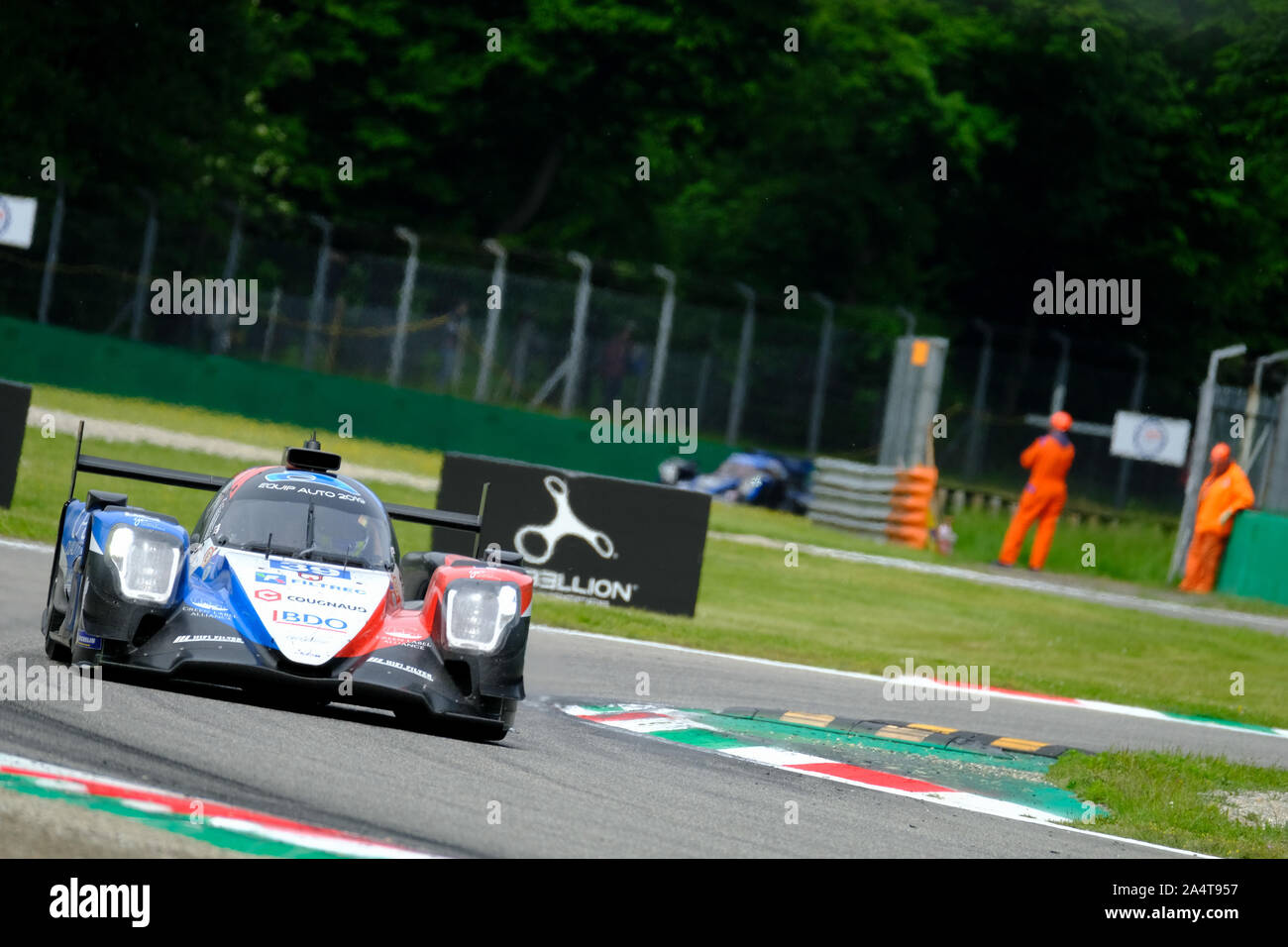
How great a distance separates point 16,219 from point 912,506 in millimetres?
14281

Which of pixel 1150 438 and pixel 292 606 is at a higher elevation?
pixel 1150 438

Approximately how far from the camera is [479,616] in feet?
27.8

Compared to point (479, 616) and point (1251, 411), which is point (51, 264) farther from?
point (479, 616)

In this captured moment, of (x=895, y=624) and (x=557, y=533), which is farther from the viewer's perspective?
(x=895, y=624)

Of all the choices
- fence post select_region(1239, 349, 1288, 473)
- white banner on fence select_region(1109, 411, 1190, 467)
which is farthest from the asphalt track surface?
white banner on fence select_region(1109, 411, 1190, 467)

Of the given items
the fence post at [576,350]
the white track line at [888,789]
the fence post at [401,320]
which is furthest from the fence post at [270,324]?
the white track line at [888,789]

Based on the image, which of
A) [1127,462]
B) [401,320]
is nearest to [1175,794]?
[1127,462]

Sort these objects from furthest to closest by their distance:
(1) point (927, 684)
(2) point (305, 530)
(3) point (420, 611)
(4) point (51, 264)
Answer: (4) point (51, 264) → (1) point (927, 684) → (2) point (305, 530) → (3) point (420, 611)

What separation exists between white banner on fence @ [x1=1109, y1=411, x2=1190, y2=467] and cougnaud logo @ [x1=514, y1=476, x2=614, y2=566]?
14221 mm

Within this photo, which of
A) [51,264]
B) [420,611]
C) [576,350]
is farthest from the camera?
[576,350]

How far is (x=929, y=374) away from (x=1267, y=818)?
17324 millimetres

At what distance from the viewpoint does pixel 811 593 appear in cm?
1911

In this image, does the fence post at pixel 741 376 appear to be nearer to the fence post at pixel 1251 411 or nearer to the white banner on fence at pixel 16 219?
the fence post at pixel 1251 411

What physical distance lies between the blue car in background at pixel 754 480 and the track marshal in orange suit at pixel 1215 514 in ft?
23.5
